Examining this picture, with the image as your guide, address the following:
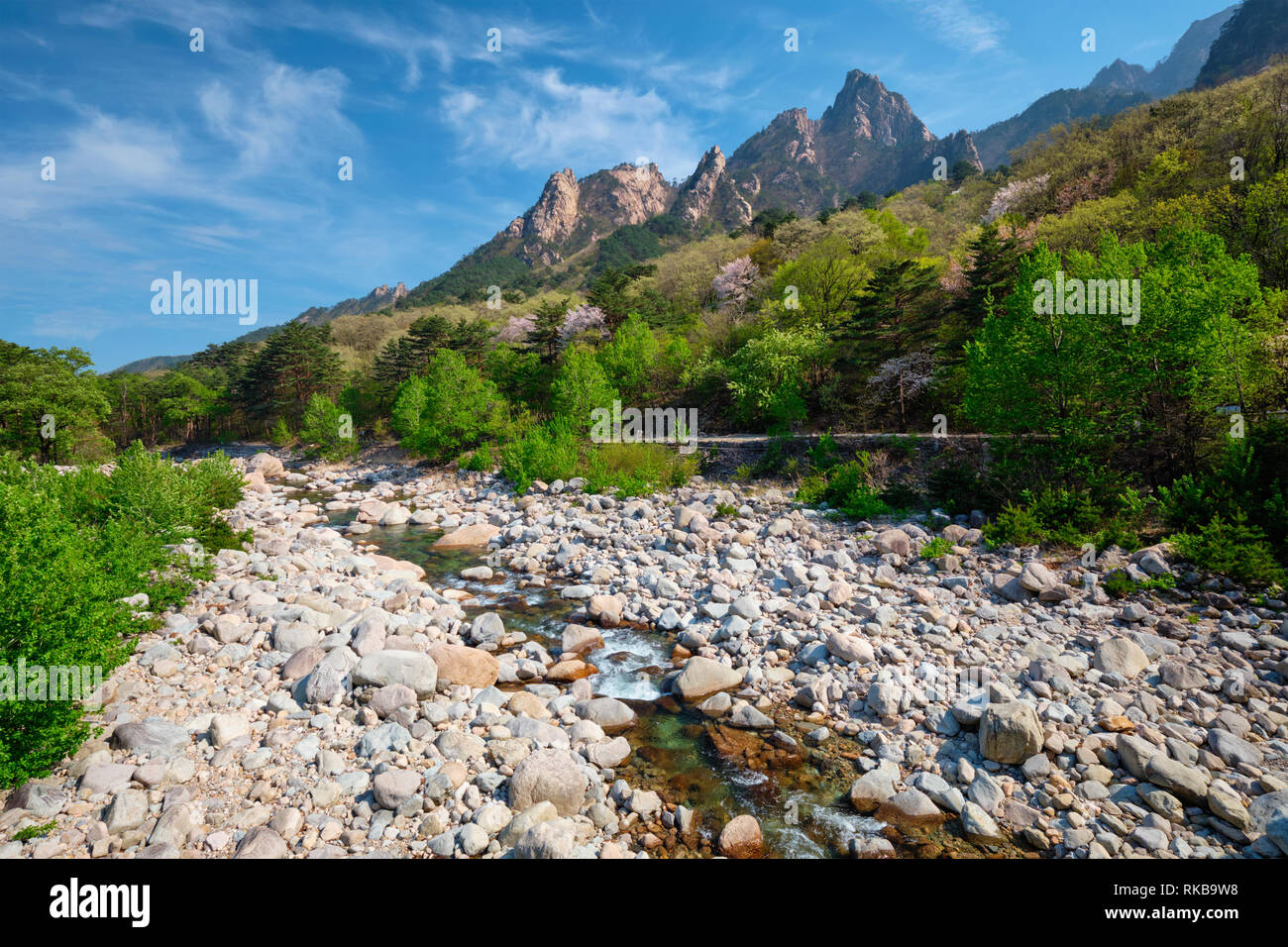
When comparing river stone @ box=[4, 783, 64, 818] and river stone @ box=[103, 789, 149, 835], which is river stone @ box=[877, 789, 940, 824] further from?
river stone @ box=[4, 783, 64, 818]

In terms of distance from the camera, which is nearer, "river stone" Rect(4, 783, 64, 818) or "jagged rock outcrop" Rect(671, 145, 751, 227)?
"river stone" Rect(4, 783, 64, 818)

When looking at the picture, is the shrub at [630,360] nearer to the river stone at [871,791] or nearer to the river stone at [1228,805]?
the river stone at [871,791]

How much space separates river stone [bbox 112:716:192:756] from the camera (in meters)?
6.04

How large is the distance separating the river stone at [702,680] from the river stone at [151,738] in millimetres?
6494

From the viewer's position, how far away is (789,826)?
5.83 metres

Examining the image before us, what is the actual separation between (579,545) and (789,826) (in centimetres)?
1103

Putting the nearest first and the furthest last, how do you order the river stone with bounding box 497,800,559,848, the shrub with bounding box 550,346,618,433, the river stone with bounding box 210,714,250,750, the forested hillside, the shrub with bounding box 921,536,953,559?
the river stone with bounding box 497,800,559,848, the river stone with bounding box 210,714,250,750, the forested hillside, the shrub with bounding box 921,536,953,559, the shrub with bounding box 550,346,618,433

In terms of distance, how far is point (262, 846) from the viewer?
193 inches

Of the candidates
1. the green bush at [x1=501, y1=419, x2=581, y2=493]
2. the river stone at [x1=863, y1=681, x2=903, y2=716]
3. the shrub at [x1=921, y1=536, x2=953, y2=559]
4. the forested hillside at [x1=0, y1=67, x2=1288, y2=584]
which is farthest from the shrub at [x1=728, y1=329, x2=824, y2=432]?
the river stone at [x1=863, y1=681, x2=903, y2=716]

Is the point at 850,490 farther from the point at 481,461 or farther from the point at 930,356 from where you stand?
the point at 481,461

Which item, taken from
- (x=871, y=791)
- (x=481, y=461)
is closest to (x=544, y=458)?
(x=481, y=461)

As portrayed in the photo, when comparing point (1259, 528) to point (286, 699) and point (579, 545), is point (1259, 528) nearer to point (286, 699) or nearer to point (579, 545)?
point (579, 545)

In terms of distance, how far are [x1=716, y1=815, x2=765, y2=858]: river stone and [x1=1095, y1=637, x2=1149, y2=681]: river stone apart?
5947 millimetres
